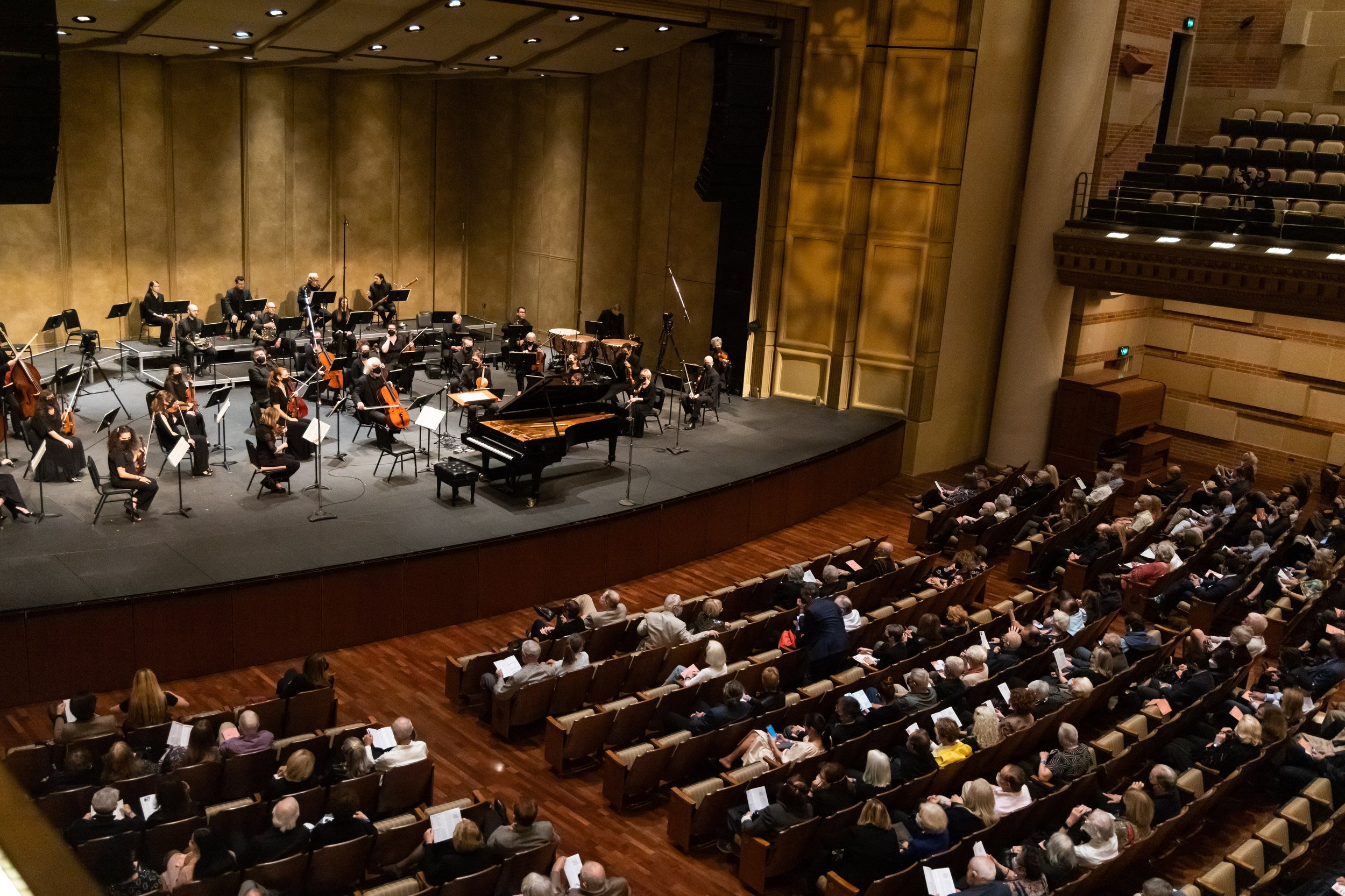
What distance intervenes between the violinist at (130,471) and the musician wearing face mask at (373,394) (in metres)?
2.68

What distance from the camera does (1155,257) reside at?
15125 mm

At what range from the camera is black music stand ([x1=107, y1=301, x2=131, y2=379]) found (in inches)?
608

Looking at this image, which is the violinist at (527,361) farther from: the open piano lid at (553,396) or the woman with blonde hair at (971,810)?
the woman with blonde hair at (971,810)

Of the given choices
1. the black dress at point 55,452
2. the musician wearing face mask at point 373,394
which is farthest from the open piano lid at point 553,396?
the black dress at point 55,452

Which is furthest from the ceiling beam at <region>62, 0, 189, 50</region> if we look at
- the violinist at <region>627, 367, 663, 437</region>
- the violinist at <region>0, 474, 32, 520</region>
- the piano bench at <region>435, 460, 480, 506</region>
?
the violinist at <region>627, 367, 663, 437</region>

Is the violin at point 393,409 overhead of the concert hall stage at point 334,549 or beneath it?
overhead

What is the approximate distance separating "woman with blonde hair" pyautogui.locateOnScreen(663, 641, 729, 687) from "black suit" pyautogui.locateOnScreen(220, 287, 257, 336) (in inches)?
409

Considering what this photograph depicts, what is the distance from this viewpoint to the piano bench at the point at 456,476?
11.6 metres

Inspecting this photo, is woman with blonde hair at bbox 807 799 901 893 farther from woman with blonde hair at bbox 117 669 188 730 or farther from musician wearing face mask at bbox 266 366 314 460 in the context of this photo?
musician wearing face mask at bbox 266 366 314 460

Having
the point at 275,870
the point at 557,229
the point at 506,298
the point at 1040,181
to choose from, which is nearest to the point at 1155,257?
the point at 1040,181

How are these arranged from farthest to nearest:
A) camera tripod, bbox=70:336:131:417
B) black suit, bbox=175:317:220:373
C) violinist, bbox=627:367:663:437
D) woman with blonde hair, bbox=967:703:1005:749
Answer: black suit, bbox=175:317:220:373
violinist, bbox=627:367:663:437
camera tripod, bbox=70:336:131:417
woman with blonde hair, bbox=967:703:1005:749

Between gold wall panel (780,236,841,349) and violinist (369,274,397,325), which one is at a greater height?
gold wall panel (780,236,841,349)

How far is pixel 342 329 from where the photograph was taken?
1689cm

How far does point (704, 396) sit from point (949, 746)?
844 centimetres
